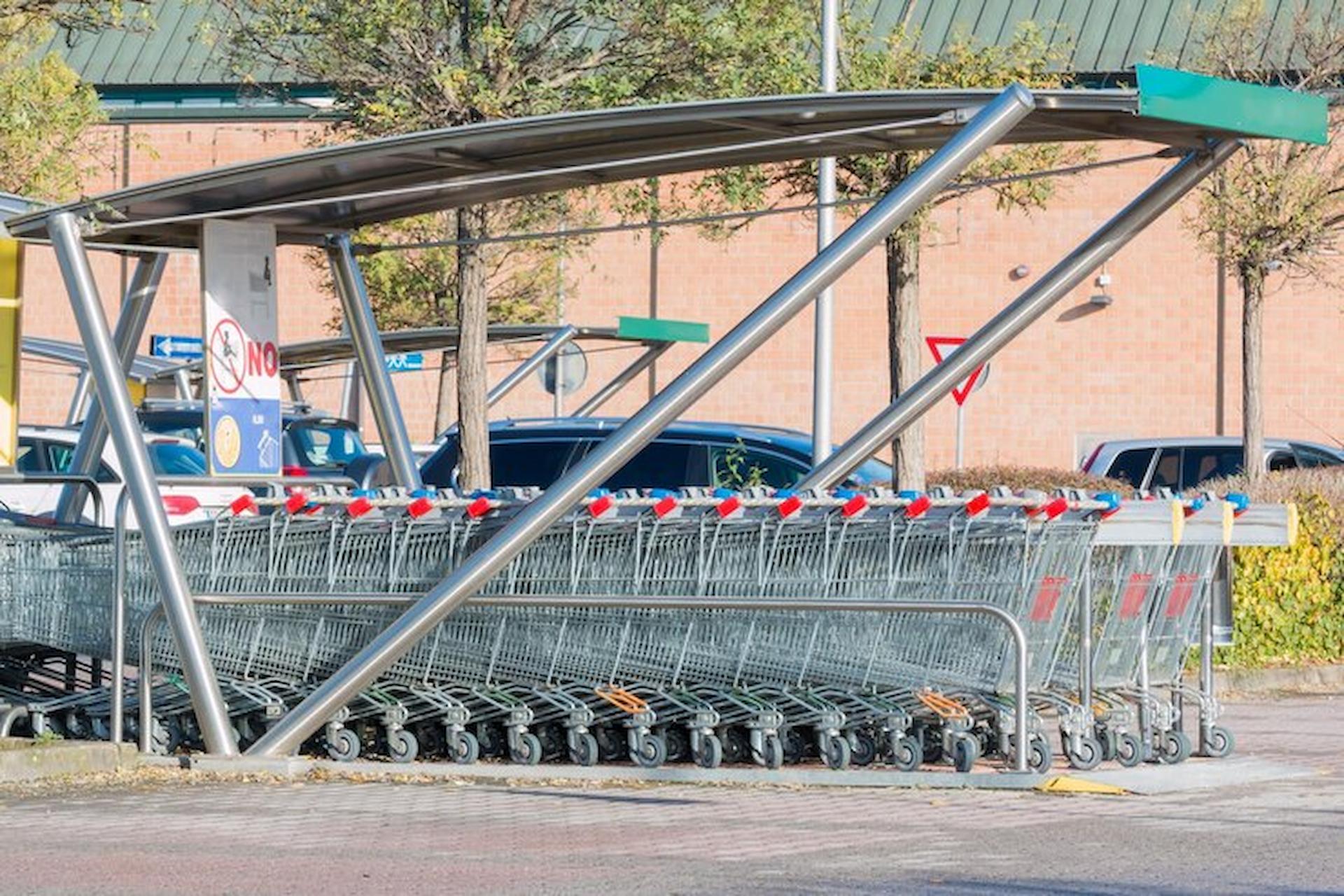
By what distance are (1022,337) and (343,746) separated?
96.7 feet

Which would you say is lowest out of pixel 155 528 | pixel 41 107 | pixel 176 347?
pixel 155 528

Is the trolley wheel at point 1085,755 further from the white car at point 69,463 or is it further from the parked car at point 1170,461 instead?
the parked car at point 1170,461

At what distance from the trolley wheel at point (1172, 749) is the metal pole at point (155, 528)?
4184 mm

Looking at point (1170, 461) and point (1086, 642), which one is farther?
point (1170, 461)

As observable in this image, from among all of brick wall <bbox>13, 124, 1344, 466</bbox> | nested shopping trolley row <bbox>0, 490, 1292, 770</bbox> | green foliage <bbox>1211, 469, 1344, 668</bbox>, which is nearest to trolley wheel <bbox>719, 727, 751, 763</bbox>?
nested shopping trolley row <bbox>0, 490, 1292, 770</bbox>

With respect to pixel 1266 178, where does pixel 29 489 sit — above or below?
below

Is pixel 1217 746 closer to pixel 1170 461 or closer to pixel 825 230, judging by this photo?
pixel 825 230

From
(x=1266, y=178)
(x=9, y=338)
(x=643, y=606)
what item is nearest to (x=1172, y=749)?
(x=643, y=606)

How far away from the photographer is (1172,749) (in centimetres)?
1139

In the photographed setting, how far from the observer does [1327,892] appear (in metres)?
7.74

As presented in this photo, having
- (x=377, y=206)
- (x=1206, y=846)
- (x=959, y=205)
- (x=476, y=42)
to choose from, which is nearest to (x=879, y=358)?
(x=959, y=205)

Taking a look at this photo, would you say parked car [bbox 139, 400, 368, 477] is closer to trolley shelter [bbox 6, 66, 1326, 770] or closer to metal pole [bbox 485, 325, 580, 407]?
metal pole [bbox 485, 325, 580, 407]

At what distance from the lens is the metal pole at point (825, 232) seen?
21.6m

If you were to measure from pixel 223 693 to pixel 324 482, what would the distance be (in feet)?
5.11
